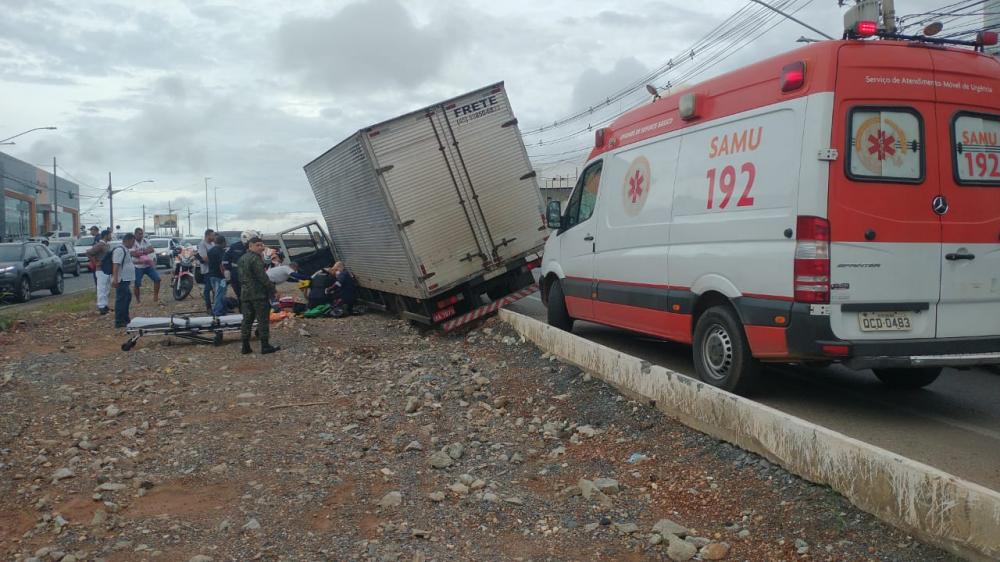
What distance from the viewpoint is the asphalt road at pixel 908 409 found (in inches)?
193

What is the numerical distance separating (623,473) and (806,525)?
138 centimetres

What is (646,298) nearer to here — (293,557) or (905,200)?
(905,200)

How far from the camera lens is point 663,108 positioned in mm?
7223

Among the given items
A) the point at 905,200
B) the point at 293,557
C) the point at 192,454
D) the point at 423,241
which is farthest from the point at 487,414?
the point at 423,241

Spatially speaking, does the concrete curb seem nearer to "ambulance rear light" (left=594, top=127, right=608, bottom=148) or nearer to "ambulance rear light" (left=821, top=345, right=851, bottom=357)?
"ambulance rear light" (left=821, top=345, right=851, bottom=357)

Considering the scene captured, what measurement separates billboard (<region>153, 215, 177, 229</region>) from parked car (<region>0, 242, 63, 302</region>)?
4387 inches

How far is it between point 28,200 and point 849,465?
77.5 metres

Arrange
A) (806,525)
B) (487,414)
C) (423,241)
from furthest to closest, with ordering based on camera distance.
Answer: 1. (423,241)
2. (487,414)
3. (806,525)

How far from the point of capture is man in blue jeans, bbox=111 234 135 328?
45.2ft

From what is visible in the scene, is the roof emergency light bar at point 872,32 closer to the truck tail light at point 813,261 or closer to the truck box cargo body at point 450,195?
the truck tail light at point 813,261

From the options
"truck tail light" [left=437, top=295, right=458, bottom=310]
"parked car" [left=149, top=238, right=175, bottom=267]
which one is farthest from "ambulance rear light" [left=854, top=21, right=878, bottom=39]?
"parked car" [left=149, top=238, right=175, bottom=267]

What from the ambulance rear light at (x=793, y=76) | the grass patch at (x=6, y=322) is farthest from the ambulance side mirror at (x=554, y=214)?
the grass patch at (x=6, y=322)

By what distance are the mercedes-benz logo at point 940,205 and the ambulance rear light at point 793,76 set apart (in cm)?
117

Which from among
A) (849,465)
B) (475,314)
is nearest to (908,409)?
(849,465)
